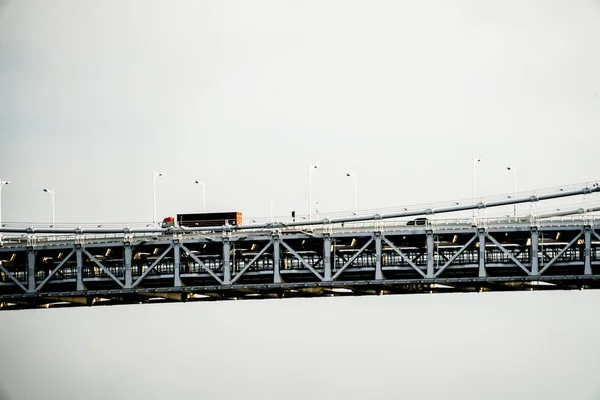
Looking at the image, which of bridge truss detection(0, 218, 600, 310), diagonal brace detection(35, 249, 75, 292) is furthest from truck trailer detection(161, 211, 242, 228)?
diagonal brace detection(35, 249, 75, 292)

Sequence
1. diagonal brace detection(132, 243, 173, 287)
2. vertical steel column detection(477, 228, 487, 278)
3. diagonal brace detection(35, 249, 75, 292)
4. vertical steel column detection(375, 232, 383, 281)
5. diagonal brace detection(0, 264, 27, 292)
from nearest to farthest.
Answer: vertical steel column detection(477, 228, 487, 278)
vertical steel column detection(375, 232, 383, 281)
diagonal brace detection(132, 243, 173, 287)
diagonal brace detection(35, 249, 75, 292)
diagonal brace detection(0, 264, 27, 292)

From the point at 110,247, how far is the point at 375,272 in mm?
29290

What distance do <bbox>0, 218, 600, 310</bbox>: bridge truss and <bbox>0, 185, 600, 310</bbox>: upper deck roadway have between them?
11cm

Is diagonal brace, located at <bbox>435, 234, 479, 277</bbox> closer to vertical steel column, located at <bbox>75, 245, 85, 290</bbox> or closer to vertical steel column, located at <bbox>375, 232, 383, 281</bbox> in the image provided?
vertical steel column, located at <bbox>375, 232, 383, 281</bbox>

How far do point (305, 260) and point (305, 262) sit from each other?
4500 millimetres

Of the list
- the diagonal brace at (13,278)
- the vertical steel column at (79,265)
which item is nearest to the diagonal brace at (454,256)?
the vertical steel column at (79,265)

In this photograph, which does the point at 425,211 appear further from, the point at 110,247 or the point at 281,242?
the point at 110,247

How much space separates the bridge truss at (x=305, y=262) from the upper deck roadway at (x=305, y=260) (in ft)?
0.38

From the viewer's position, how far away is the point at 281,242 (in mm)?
131500

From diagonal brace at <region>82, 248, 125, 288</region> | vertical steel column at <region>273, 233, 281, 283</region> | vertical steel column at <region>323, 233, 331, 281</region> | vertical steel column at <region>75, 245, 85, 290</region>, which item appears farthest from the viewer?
vertical steel column at <region>75, 245, 85, 290</region>

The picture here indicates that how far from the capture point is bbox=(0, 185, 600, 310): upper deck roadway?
426 feet

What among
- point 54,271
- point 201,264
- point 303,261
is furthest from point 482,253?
point 54,271

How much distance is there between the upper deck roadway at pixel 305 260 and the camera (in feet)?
426

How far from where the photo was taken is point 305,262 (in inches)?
5143
